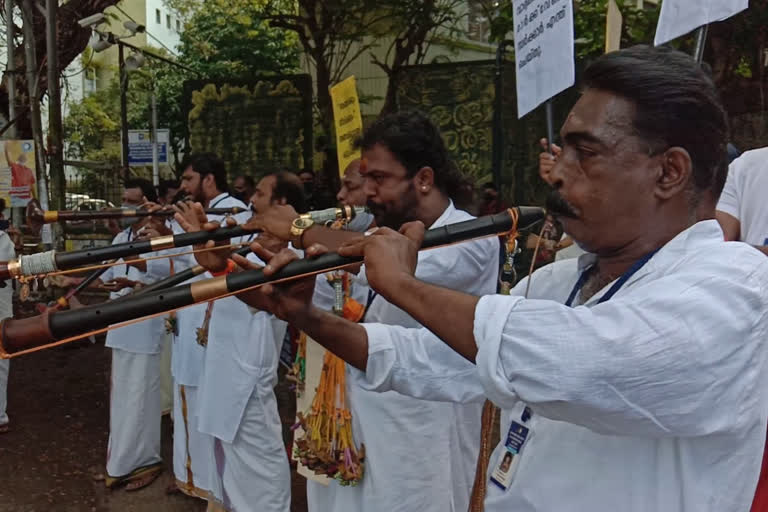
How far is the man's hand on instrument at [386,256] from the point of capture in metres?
1.42

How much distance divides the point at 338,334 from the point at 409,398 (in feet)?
2.93

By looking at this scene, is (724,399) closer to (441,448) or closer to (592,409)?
(592,409)

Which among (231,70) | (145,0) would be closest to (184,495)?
(231,70)

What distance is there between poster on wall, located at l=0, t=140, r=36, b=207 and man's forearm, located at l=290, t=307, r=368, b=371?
387 inches

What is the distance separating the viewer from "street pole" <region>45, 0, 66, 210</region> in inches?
371

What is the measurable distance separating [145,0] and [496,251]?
48.1m

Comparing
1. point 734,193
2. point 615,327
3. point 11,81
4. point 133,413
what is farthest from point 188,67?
point 615,327

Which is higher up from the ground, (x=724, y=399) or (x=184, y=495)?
(x=724, y=399)

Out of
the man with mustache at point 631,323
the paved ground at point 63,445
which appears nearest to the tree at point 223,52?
the paved ground at point 63,445

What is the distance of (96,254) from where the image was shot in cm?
230

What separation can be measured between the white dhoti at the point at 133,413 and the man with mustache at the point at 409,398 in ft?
8.73

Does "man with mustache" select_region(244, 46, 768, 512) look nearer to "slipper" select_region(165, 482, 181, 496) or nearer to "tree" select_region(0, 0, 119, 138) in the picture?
Answer: "slipper" select_region(165, 482, 181, 496)

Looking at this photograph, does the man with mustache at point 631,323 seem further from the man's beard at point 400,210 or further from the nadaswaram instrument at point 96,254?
the man's beard at point 400,210

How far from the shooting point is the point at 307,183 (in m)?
9.80
